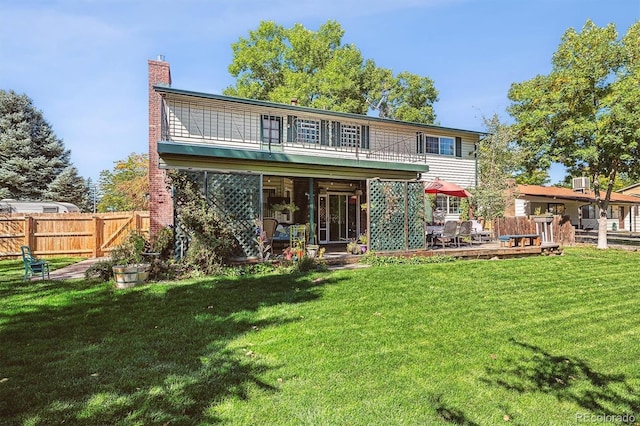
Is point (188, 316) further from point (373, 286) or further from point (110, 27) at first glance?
point (110, 27)

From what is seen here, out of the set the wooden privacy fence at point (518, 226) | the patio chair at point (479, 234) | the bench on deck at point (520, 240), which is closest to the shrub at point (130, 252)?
the bench on deck at point (520, 240)

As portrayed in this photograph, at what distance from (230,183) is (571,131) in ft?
51.1

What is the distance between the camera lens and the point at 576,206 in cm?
2961

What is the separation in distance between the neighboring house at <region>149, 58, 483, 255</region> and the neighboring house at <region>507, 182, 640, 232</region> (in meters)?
9.05

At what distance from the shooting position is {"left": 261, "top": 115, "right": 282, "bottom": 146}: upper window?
15.0 metres

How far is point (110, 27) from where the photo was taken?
32.2 ft

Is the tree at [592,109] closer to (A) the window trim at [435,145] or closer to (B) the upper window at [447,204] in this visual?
(A) the window trim at [435,145]

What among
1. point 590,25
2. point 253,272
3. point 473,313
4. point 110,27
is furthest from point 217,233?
point 590,25

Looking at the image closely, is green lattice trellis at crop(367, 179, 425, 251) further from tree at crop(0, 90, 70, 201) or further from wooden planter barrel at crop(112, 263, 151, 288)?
tree at crop(0, 90, 70, 201)

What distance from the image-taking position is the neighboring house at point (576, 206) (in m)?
25.5

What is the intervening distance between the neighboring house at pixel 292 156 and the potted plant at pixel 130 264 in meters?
2.19

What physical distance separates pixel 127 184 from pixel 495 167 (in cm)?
2517

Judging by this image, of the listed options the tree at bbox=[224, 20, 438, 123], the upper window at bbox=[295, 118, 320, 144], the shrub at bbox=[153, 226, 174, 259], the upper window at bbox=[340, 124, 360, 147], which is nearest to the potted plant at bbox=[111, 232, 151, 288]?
the shrub at bbox=[153, 226, 174, 259]

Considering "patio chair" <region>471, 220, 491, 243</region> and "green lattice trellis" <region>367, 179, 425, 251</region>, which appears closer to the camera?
"green lattice trellis" <region>367, 179, 425, 251</region>
